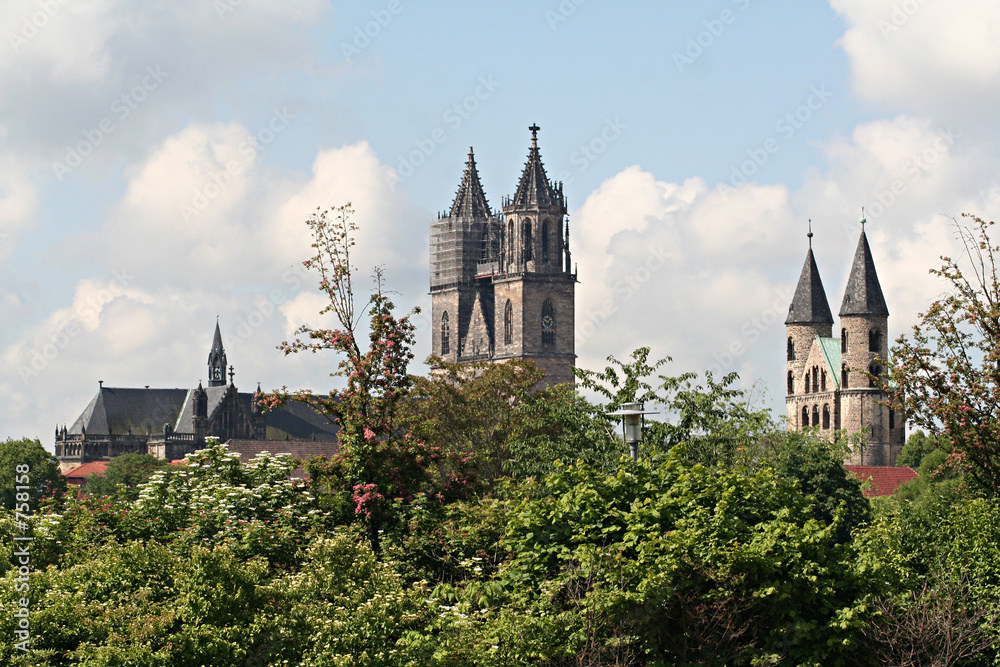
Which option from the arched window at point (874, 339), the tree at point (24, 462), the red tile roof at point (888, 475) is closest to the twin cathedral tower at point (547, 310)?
the arched window at point (874, 339)

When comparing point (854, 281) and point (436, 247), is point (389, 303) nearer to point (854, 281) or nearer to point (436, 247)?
point (854, 281)

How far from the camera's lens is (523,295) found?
130625mm

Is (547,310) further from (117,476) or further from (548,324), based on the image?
(117,476)

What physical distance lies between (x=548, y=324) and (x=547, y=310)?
137 cm

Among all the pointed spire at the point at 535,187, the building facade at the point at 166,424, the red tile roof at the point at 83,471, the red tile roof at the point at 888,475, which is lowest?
the red tile roof at the point at 888,475

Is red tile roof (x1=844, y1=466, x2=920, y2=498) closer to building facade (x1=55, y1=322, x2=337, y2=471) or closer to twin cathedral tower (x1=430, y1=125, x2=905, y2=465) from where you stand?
twin cathedral tower (x1=430, y1=125, x2=905, y2=465)

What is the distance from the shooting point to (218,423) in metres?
148

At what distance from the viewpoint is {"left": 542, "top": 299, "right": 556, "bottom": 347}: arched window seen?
427 feet

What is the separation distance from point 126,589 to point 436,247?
129083 mm

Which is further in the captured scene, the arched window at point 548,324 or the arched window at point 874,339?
the arched window at point 548,324

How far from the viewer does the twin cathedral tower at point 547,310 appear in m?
105

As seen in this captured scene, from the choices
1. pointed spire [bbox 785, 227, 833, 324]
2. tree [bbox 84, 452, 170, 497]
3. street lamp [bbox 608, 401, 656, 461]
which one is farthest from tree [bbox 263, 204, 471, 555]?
pointed spire [bbox 785, 227, 833, 324]

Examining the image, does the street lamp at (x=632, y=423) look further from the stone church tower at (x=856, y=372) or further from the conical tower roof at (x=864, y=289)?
the conical tower roof at (x=864, y=289)

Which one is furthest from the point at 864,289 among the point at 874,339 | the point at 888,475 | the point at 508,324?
the point at 508,324
